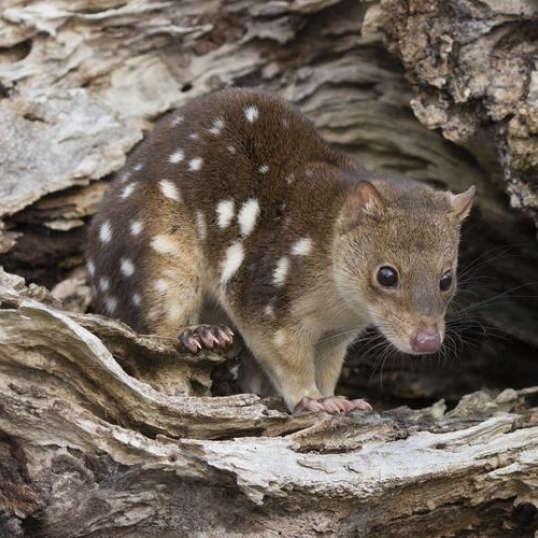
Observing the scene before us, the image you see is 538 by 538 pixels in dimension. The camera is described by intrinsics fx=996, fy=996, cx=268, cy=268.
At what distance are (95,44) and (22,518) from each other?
10.3 ft

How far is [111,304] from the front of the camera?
500cm

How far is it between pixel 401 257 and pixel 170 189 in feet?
4.07

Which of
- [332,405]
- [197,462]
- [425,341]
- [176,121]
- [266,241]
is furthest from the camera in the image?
[176,121]

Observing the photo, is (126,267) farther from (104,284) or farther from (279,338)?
(279,338)

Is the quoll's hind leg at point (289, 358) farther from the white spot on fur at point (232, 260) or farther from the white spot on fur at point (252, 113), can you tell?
the white spot on fur at point (252, 113)

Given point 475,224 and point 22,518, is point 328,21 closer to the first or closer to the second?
point 475,224

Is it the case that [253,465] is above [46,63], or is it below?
below

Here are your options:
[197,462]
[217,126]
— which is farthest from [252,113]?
[197,462]

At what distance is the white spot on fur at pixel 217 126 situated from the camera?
513cm

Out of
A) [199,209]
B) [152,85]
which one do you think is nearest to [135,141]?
[152,85]

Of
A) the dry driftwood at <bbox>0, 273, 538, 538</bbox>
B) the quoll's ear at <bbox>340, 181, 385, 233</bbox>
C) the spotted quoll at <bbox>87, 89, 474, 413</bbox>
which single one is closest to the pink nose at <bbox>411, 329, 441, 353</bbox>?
the spotted quoll at <bbox>87, 89, 474, 413</bbox>

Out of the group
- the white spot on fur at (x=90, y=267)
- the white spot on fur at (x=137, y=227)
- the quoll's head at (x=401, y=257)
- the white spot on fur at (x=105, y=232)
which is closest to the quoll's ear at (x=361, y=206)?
the quoll's head at (x=401, y=257)

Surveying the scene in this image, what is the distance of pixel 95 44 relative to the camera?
5852mm

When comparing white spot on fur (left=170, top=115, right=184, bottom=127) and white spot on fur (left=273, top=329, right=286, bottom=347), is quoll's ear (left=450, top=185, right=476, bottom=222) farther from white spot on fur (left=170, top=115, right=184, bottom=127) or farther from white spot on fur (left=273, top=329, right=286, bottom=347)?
white spot on fur (left=170, top=115, right=184, bottom=127)
